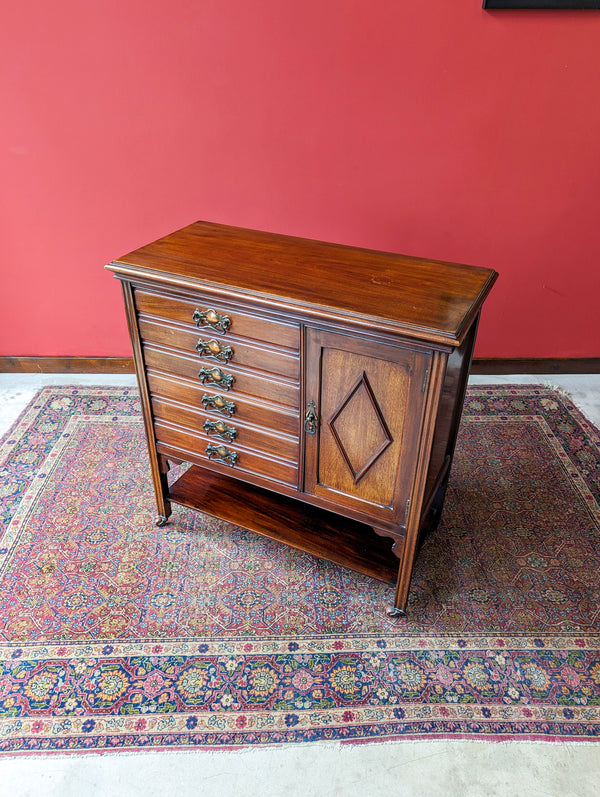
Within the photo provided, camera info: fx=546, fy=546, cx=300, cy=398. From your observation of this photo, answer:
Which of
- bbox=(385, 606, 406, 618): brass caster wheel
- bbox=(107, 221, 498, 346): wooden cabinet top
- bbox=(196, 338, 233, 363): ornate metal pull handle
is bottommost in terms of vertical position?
bbox=(385, 606, 406, 618): brass caster wheel

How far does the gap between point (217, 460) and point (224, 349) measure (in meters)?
0.46

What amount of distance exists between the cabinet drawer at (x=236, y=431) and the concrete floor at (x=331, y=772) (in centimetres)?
84

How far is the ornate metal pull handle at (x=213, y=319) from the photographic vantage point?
1.63 metres

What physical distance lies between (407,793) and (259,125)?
255 cm

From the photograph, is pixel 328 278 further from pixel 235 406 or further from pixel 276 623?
pixel 276 623

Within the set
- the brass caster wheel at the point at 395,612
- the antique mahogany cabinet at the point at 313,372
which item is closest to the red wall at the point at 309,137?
the antique mahogany cabinet at the point at 313,372

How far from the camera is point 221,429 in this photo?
1.84 meters

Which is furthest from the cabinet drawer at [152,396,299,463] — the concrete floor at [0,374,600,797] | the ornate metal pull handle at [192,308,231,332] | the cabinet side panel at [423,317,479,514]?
the concrete floor at [0,374,600,797]

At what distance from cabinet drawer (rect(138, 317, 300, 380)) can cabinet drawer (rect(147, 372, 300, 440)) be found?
119 millimetres

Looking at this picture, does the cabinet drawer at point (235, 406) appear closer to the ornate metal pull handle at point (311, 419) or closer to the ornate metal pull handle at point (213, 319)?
the ornate metal pull handle at point (311, 419)

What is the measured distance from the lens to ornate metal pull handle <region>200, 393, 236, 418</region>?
1.78 meters

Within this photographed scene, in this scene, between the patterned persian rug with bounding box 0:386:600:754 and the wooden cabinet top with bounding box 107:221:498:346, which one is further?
the patterned persian rug with bounding box 0:386:600:754

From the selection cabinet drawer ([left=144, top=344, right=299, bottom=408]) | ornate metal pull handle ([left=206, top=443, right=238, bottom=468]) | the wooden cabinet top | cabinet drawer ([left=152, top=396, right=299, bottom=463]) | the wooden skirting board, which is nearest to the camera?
the wooden cabinet top

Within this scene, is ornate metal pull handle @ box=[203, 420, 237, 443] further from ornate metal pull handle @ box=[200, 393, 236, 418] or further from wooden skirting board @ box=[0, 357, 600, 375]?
wooden skirting board @ box=[0, 357, 600, 375]
